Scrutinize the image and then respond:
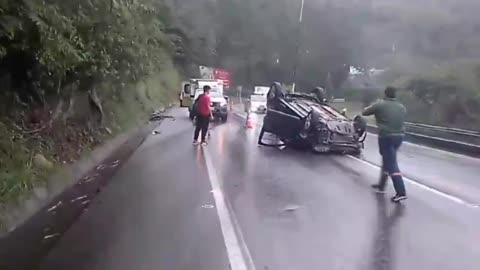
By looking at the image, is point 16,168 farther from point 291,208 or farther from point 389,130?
point 389,130

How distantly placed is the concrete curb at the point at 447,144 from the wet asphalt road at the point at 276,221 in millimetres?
4958

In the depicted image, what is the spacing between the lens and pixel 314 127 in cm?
1823

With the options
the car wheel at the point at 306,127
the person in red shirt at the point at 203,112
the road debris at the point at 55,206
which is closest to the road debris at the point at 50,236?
the road debris at the point at 55,206

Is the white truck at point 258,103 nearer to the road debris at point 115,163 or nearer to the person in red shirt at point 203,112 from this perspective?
the person in red shirt at point 203,112

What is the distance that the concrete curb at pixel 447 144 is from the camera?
20141 millimetres

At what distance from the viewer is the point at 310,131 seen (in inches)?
728

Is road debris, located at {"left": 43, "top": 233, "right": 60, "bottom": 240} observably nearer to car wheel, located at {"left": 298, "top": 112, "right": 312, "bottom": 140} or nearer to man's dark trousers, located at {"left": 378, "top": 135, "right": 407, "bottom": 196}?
man's dark trousers, located at {"left": 378, "top": 135, "right": 407, "bottom": 196}

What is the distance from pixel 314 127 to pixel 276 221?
32.4 feet

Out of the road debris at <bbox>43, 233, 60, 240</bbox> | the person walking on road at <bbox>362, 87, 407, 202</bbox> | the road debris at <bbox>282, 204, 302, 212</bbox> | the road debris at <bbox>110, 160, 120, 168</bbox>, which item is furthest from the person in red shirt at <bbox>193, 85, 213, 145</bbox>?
the road debris at <bbox>43, 233, 60, 240</bbox>

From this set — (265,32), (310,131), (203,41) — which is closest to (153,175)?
(310,131)

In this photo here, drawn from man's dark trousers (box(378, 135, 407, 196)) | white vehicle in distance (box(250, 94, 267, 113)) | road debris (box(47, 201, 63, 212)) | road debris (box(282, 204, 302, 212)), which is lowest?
white vehicle in distance (box(250, 94, 267, 113))

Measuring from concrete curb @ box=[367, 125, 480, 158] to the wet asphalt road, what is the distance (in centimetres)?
496

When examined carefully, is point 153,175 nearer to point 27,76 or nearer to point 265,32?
point 27,76

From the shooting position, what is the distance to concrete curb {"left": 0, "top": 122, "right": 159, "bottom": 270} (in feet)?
22.9
